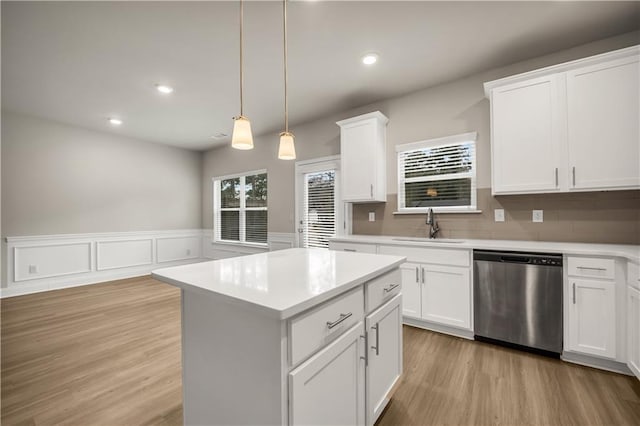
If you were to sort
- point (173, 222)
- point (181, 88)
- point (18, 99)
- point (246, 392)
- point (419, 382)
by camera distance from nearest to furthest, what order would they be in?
point (246, 392)
point (419, 382)
point (181, 88)
point (18, 99)
point (173, 222)

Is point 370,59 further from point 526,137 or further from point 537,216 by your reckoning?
point 537,216

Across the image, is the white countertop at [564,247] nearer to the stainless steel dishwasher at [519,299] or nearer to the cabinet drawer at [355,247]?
the stainless steel dishwasher at [519,299]

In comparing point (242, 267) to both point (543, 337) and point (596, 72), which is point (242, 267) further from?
point (596, 72)

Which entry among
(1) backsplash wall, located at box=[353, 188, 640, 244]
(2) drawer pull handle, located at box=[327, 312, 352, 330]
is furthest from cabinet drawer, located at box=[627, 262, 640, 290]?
(2) drawer pull handle, located at box=[327, 312, 352, 330]

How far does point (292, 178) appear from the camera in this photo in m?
4.87

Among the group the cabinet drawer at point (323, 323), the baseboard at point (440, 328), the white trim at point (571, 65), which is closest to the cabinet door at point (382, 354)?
the cabinet drawer at point (323, 323)

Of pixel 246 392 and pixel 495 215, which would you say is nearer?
pixel 246 392

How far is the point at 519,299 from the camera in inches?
94.2

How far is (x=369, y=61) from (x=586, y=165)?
212 cm

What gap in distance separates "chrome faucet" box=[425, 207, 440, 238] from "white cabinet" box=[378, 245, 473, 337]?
1.71ft

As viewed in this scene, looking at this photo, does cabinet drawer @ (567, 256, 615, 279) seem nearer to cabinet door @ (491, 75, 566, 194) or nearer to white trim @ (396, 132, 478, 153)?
cabinet door @ (491, 75, 566, 194)

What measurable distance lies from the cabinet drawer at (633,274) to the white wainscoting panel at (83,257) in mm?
6813

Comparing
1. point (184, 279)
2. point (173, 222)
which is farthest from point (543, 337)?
point (173, 222)

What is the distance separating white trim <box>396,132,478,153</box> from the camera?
3.12 metres
